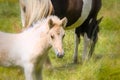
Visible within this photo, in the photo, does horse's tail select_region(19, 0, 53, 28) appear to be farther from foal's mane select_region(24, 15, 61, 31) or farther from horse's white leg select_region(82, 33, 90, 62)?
horse's white leg select_region(82, 33, 90, 62)

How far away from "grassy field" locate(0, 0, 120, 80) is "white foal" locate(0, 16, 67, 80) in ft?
3.44

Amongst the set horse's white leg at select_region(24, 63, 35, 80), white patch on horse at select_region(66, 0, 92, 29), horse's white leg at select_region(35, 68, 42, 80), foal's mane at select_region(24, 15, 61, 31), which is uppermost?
white patch on horse at select_region(66, 0, 92, 29)

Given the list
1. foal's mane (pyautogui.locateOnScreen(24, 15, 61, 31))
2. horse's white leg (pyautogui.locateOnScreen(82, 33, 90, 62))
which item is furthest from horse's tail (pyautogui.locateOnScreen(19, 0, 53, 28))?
horse's white leg (pyautogui.locateOnScreen(82, 33, 90, 62))

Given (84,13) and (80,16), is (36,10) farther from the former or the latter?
(84,13)

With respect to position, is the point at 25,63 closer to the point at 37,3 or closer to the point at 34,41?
the point at 34,41

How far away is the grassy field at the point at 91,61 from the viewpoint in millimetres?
8430

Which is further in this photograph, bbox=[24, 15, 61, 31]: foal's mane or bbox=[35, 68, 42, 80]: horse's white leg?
bbox=[35, 68, 42, 80]: horse's white leg

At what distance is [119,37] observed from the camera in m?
10.7

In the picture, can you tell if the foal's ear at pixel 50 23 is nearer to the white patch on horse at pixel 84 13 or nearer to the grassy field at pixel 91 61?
the grassy field at pixel 91 61

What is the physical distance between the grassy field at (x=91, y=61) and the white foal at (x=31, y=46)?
105 cm

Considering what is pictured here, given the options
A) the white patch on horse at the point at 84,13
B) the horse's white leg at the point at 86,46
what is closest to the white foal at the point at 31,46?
the white patch on horse at the point at 84,13

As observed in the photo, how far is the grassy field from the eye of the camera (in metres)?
8.43

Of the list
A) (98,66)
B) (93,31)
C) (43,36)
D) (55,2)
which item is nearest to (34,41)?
(43,36)

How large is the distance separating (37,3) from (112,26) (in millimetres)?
6487
